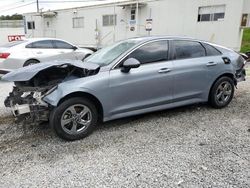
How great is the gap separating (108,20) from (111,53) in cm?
1428

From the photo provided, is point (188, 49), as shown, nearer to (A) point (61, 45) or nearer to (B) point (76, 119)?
(B) point (76, 119)

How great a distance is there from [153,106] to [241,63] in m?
2.51

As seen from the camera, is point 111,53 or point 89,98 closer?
point 89,98

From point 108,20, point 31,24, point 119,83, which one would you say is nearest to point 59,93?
point 119,83

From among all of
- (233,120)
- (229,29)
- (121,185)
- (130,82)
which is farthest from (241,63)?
(229,29)

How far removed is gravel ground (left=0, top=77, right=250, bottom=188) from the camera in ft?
9.23

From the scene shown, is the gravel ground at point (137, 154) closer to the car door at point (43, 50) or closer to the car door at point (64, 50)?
the car door at point (43, 50)

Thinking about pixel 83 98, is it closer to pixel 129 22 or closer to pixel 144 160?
pixel 144 160

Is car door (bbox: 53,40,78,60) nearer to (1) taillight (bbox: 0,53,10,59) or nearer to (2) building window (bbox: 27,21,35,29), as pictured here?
(1) taillight (bbox: 0,53,10,59)

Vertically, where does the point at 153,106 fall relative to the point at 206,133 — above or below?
above

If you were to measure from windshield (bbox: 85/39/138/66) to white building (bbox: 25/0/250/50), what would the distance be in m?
9.94

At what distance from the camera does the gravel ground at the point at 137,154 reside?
2814 mm

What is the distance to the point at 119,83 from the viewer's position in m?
3.91

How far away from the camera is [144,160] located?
3.20 metres
